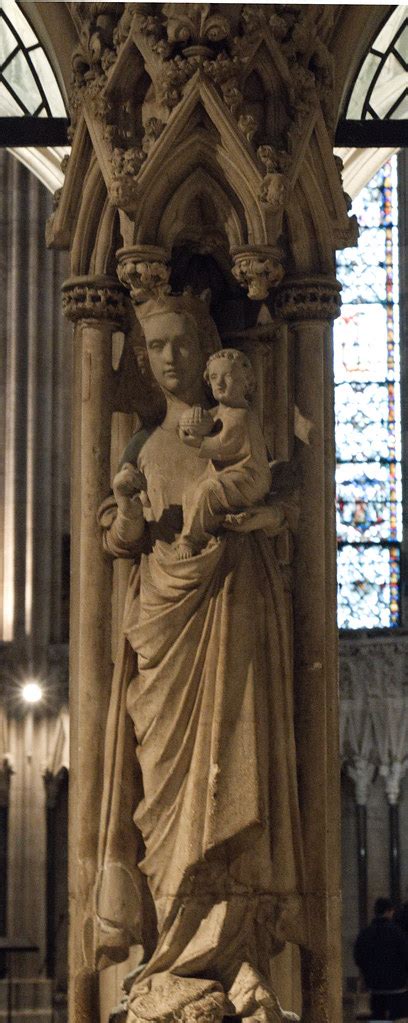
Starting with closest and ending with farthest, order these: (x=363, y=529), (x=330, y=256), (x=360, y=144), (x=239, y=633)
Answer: (x=239, y=633) < (x=330, y=256) < (x=360, y=144) < (x=363, y=529)

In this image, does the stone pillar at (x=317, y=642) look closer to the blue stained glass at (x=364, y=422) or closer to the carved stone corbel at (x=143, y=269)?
the carved stone corbel at (x=143, y=269)

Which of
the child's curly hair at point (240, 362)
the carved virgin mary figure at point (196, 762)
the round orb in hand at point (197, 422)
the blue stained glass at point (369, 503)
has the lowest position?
the carved virgin mary figure at point (196, 762)

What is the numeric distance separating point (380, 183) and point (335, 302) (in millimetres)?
15972

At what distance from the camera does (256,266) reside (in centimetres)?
580

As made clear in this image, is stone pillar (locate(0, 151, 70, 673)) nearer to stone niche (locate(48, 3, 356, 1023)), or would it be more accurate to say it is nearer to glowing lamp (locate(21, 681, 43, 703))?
glowing lamp (locate(21, 681, 43, 703))

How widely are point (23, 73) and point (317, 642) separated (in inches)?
90.1

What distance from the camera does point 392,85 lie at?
24.3 feet

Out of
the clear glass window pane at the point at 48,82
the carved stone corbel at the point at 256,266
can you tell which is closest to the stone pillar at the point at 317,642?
the carved stone corbel at the point at 256,266

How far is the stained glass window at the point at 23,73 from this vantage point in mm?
7074

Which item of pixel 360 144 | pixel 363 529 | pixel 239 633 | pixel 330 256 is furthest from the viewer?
pixel 363 529

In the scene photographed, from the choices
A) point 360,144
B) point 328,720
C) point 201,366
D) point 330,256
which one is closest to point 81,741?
point 328,720

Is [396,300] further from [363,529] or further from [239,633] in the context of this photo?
[239,633]

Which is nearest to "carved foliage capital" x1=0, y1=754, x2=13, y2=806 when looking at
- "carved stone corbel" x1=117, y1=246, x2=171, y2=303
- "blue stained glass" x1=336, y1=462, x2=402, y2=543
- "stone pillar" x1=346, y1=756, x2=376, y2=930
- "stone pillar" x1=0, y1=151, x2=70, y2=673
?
"stone pillar" x1=0, y1=151, x2=70, y2=673

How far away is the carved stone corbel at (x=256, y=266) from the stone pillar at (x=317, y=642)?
296 millimetres
